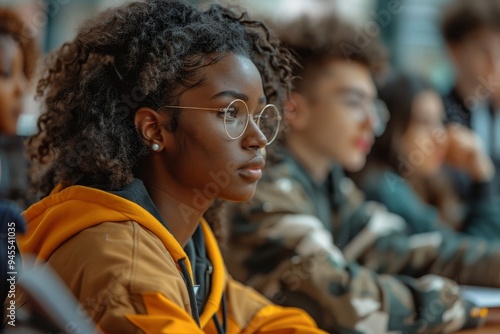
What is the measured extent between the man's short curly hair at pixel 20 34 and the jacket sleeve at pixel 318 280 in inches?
20.7

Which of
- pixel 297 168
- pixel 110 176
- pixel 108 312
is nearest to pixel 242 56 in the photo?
pixel 110 176

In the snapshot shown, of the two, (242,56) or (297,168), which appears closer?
(242,56)

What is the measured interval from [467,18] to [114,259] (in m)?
1.88

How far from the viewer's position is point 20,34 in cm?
154

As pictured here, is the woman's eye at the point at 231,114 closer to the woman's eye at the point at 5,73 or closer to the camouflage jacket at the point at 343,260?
the camouflage jacket at the point at 343,260

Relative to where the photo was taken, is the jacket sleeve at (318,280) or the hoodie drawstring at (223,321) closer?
the hoodie drawstring at (223,321)

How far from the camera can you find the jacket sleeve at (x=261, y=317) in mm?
1015

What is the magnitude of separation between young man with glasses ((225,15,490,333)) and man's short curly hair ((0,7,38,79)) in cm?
51

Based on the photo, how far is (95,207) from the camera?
82 cm

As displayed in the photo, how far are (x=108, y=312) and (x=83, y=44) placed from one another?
0.36 meters

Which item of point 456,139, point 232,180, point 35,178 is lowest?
point 456,139

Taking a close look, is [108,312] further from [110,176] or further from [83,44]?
[83,44]

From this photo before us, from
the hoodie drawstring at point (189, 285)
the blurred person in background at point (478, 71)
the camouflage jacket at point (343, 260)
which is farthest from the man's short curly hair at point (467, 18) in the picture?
the hoodie drawstring at point (189, 285)

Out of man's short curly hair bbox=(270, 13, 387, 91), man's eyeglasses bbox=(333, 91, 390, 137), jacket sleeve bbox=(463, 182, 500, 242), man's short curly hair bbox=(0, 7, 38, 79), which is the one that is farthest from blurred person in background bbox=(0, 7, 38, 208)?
jacket sleeve bbox=(463, 182, 500, 242)
